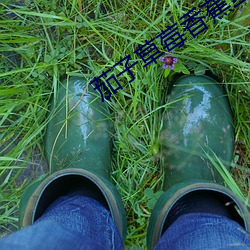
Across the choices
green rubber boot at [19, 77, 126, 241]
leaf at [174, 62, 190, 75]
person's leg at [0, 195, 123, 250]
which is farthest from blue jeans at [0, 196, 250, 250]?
leaf at [174, 62, 190, 75]

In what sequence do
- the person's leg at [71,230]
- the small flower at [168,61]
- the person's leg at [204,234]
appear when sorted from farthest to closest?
the small flower at [168,61] < the person's leg at [204,234] < the person's leg at [71,230]

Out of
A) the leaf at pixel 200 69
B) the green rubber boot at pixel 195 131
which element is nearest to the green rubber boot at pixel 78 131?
the green rubber boot at pixel 195 131

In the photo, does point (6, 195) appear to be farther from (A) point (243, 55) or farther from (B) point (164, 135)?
(A) point (243, 55)

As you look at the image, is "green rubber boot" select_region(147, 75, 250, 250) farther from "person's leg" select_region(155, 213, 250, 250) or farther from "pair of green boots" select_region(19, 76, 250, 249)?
"person's leg" select_region(155, 213, 250, 250)

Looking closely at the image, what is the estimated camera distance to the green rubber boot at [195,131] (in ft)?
4.41

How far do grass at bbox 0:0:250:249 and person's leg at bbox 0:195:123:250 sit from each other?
278 millimetres

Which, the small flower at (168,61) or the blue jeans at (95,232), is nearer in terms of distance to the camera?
the blue jeans at (95,232)

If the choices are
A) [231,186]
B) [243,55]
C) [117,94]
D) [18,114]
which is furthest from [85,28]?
[231,186]

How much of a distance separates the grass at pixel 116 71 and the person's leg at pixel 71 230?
28 centimetres

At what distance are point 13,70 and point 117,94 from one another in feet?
1.11

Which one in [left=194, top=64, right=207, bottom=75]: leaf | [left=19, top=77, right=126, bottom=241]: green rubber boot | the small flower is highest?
the small flower

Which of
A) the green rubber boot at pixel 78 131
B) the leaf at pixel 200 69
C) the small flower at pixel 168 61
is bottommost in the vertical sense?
the green rubber boot at pixel 78 131

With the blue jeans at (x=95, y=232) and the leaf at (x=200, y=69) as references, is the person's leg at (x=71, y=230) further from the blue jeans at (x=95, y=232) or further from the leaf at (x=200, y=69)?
the leaf at (x=200, y=69)

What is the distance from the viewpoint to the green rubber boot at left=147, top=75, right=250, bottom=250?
1.34 metres
